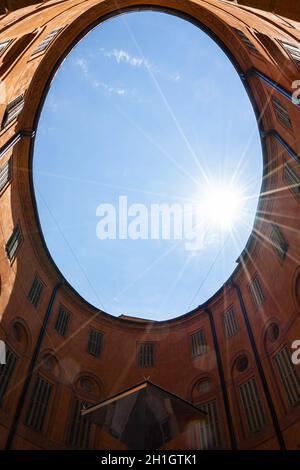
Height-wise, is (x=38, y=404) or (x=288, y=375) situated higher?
(x=288, y=375)

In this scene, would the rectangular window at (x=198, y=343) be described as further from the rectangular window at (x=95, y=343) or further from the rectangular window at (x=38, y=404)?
the rectangular window at (x=38, y=404)

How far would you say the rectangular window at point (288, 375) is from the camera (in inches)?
467

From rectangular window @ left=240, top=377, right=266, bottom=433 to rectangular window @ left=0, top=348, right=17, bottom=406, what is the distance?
32.2ft

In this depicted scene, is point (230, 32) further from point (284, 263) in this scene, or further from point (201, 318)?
point (201, 318)

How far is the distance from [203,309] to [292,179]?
900 centimetres

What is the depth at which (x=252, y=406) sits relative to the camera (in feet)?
43.7

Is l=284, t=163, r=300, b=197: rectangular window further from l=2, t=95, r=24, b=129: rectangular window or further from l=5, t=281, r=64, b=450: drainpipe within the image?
l=5, t=281, r=64, b=450: drainpipe

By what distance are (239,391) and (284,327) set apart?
12.2ft

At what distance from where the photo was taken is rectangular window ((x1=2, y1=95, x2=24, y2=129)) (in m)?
13.1

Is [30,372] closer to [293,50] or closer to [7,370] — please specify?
[7,370]

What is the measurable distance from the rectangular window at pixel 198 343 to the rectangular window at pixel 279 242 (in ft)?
21.4

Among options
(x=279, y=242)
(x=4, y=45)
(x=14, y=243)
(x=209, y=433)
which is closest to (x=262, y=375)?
(x=209, y=433)

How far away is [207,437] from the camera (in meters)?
13.8
